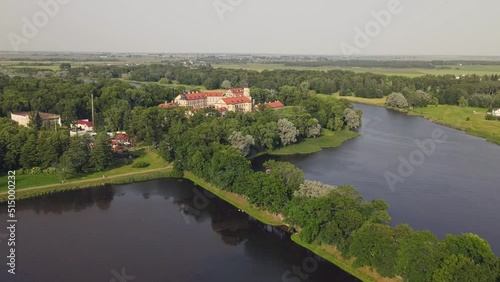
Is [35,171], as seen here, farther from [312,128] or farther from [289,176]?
[312,128]

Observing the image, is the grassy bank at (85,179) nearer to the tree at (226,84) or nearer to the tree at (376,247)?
the tree at (376,247)

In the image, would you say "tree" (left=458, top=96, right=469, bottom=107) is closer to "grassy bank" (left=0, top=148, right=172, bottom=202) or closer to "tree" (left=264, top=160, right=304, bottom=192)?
"grassy bank" (left=0, top=148, right=172, bottom=202)

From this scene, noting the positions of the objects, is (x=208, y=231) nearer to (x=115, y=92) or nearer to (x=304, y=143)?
(x=304, y=143)

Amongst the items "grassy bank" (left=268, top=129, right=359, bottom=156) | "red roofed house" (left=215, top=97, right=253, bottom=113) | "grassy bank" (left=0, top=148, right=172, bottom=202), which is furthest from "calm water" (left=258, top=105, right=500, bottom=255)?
"red roofed house" (left=215, top=97, right=253, bottom=113)


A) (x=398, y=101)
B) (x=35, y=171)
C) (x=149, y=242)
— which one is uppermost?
(x=398, y=101)

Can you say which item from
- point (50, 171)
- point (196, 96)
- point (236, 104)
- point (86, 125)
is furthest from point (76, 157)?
point (196, 96)

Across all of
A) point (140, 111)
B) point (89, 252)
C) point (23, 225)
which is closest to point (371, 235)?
point (89, 252)

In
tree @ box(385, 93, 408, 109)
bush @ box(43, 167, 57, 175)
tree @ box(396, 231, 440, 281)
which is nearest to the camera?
tree @ box(396, 231, 440, 281)
